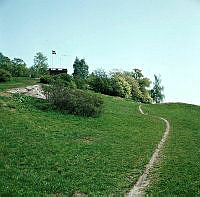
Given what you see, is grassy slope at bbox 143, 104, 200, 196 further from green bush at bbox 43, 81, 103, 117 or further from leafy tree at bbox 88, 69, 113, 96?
leafy tree at bbox 88, 69, 113, 96

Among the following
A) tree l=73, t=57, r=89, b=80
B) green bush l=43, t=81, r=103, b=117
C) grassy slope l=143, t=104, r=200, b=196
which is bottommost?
grassy slope l=143, t=104, r=200, b=196

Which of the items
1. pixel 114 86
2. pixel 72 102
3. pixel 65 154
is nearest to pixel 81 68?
pixel 114 86

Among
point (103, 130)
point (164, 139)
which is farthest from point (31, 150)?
point (164, 139)

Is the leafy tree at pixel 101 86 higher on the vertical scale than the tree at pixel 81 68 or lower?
lower

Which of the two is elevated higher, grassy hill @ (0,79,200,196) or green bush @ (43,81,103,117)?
green bush @ (43,81,103,117)

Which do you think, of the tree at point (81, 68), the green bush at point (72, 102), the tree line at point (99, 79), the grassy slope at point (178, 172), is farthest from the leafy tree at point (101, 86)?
the grassy slope at point (178, 172)

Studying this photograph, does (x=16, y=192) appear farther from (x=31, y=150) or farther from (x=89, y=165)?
(x=31, y=150)

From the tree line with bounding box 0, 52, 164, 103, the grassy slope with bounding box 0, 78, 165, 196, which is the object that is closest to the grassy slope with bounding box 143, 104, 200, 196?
the grassy slope with bounding box 0, 78, 165, 196

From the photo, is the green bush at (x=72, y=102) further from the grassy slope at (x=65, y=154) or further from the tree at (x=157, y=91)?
the tree at (x=157, y=91)

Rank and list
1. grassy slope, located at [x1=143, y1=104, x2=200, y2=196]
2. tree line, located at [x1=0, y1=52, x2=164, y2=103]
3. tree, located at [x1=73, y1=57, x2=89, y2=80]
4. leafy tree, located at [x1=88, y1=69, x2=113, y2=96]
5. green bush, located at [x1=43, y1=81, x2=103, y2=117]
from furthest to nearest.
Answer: tree, located at [x1=73, y1=57, x2=89, y2=80]
leafy tree, located at [x1=88, y1=69, x2=113, y2=96]
tree line, located at [x1=0, y1=52, x2=164, y2=103]
green bush, located at [x1=43, y1=81, x2=103, y2=117]
grassy slope, located at [x1=143, y1=104, x2=200, y2=196]

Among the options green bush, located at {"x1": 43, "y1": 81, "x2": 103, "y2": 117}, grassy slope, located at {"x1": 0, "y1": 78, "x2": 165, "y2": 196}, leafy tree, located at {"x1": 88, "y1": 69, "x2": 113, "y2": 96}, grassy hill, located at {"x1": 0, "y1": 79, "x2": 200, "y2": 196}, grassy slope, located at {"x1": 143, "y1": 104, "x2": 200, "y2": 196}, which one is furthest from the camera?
leafy tree, located at {"x1": 88, "y1": 69, "x2": 113, "y2": 96}

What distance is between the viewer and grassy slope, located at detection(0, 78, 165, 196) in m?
9.68

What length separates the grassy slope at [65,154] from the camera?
9.68m

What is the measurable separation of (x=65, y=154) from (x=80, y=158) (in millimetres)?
1027
